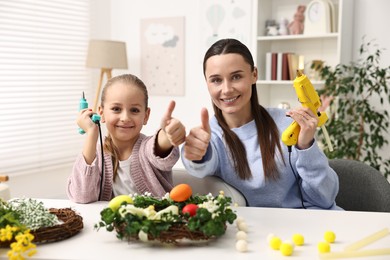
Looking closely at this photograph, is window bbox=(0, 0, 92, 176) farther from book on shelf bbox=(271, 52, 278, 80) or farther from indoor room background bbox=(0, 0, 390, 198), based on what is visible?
book on shelf bbox=(271, 52, 278, 80)

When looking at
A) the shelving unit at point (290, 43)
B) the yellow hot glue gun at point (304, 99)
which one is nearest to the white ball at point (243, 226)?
the yellow hot glue gun at point (304, 99)

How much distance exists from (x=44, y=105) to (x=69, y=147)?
0.54 meters

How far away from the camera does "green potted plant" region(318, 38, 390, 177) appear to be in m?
3.52

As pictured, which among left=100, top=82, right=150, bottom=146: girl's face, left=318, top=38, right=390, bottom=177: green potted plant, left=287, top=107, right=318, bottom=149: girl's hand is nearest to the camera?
left=287, top=107, right=318, bottom=149: girl's hand

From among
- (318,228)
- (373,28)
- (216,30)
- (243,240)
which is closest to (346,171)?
(318,228)

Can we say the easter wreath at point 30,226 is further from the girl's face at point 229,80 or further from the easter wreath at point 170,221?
the girl's face at point 229,80

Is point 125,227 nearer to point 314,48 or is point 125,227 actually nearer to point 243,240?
point 243,240

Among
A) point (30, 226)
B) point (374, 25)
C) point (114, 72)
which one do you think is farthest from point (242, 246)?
point (114, 72)

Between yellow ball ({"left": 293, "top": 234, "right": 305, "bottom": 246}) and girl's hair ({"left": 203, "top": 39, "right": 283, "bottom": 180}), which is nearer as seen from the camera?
yellow ball ({"left": 293, "top": 234, "right": 305, "bottom": 246})

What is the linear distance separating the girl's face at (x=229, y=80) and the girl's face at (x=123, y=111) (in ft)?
0.91

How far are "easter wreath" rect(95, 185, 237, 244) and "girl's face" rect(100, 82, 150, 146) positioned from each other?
0.56 metres

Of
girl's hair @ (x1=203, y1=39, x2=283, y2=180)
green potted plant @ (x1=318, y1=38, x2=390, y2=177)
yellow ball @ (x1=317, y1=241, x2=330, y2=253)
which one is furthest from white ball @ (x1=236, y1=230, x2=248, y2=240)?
green potted plant @ (x1=318, y1=38, x2=390, y2=177)

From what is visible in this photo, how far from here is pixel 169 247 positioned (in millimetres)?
1087

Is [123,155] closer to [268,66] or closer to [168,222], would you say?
[168,222]
